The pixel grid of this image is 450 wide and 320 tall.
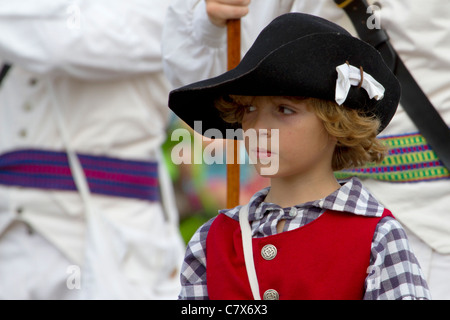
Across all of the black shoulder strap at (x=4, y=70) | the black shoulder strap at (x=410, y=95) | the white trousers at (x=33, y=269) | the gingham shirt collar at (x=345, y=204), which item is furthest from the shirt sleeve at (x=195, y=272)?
the black shoulder strap at (x=4, y=70)

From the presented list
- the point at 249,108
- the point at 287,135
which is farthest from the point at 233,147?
the point at 287,135

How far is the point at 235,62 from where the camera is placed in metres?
2.33

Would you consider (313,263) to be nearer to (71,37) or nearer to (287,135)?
(287,135)

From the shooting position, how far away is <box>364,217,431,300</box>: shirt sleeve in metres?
1.80

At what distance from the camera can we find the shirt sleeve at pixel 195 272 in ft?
6.73

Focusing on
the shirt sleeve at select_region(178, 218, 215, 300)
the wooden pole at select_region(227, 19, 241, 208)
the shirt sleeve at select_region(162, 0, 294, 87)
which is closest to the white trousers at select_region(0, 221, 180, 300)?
the shirt sleeve at select_region(162, 0, 294, 87)

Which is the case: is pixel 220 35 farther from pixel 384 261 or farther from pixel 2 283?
pixel 2 283

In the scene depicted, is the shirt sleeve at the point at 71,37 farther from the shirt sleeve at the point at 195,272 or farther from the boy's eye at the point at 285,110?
the boy's eye at the point at 285,110

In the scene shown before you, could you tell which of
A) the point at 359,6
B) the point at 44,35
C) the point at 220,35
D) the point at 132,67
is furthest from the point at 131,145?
the point at 359,6

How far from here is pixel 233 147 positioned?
7.66 ft

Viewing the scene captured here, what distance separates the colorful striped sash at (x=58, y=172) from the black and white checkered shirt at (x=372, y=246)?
1.41 metres

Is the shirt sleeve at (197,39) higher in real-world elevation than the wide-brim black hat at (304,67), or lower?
higher
